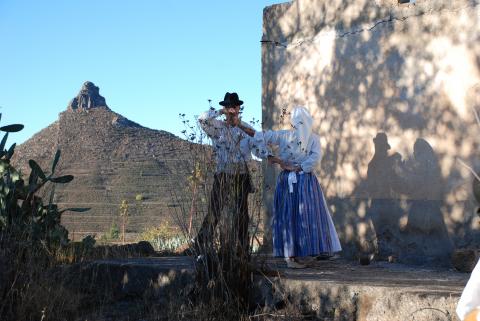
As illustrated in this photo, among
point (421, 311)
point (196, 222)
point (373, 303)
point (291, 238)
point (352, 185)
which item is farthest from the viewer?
point (352, 185)

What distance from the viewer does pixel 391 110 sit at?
765 cm

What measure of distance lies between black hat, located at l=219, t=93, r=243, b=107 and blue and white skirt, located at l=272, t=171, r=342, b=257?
0.83 meters

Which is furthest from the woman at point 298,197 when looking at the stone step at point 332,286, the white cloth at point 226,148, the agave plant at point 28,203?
the agave plant at point 28,203

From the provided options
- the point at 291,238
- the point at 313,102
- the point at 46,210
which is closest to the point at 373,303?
the point at 291,238

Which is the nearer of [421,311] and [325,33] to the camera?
[421,311]

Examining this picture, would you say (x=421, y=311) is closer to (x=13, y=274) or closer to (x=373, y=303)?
(x=373, y=303)

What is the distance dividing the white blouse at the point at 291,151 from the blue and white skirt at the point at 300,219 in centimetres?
11

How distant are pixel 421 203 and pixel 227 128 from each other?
256 cm

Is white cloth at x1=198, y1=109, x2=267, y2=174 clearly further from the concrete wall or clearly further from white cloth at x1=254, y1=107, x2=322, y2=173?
the concrete wall

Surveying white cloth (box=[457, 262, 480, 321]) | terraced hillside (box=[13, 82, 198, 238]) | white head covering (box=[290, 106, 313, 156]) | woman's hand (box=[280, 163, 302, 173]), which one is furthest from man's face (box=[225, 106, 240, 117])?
terraced hillside (box=[13, 82, 198, 238])

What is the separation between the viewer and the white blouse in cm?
692

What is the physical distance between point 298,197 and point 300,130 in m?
0.62

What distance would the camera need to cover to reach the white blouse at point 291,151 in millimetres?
6922

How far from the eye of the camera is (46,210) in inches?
334
